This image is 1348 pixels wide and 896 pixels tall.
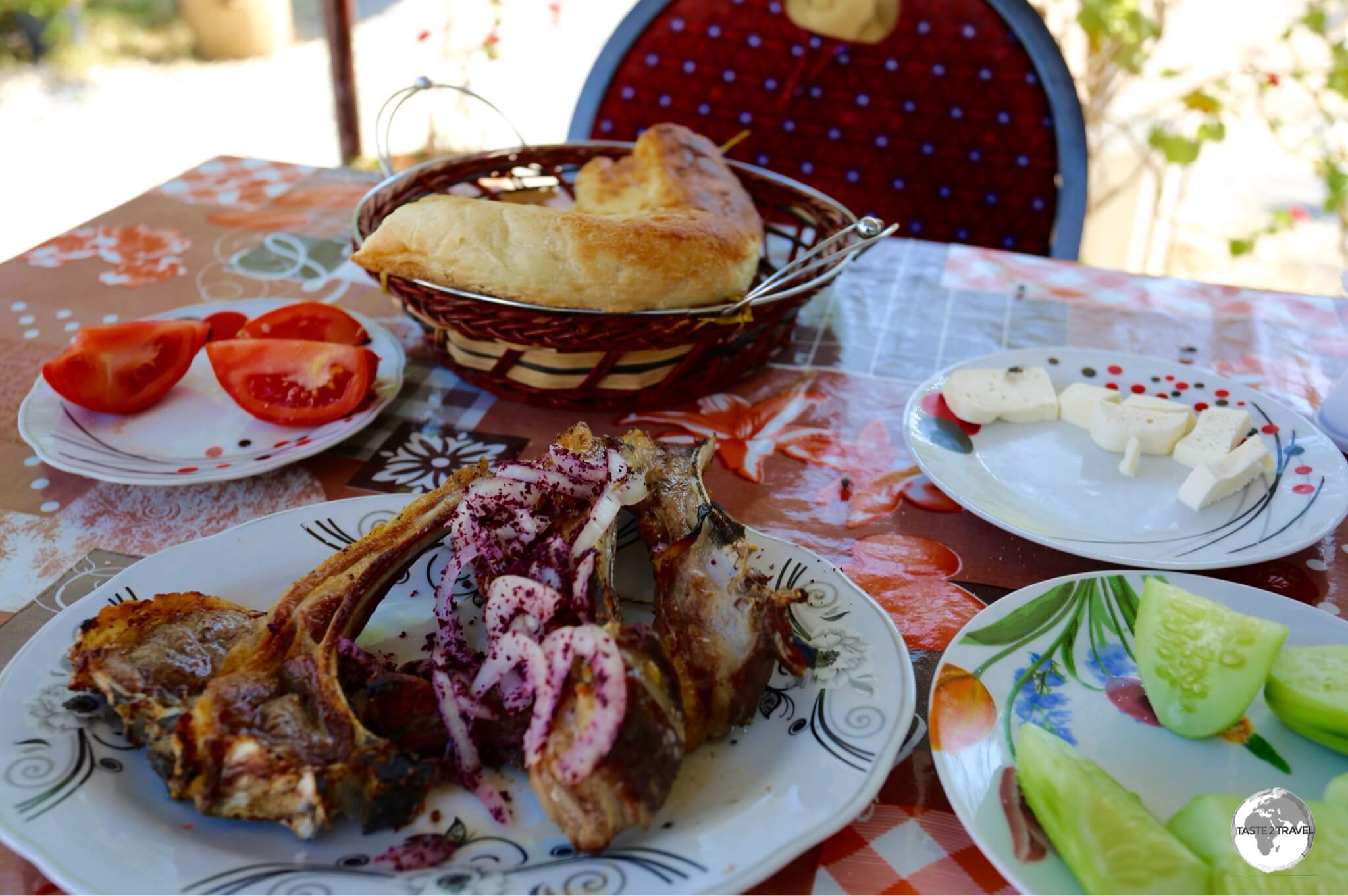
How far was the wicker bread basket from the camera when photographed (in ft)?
4.25

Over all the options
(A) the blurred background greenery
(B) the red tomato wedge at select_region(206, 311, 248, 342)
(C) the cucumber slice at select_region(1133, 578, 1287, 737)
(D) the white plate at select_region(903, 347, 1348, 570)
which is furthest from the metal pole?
(C) the cucumber slice at select_region(1133, 578, 1287, 737)

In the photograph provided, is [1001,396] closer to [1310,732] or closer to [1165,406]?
[1165,406]

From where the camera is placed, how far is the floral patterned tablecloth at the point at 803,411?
43.0 inches

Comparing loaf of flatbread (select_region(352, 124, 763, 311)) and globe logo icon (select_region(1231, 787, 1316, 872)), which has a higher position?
loaf of flatbread (select_region(352, 124, 763, 311))

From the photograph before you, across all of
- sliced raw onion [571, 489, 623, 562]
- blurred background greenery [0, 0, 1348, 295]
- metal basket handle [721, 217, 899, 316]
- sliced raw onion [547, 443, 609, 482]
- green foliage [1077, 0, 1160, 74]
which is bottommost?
blurred background greenery [0, 0, 1348, 295]

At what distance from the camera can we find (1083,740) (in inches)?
35.0

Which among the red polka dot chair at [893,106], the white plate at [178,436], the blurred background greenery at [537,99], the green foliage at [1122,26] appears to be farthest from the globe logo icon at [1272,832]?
the green foliage at [1122,26]

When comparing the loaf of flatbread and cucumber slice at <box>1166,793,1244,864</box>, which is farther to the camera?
the loaf of flatbread

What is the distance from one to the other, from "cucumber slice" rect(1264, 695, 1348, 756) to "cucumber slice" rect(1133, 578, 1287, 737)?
60 mm

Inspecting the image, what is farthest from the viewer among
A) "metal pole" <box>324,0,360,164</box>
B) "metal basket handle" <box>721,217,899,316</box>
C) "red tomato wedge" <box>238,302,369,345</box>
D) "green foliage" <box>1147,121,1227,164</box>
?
"metal pole" <box>324,0,360,164</box>

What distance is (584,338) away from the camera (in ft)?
4.25

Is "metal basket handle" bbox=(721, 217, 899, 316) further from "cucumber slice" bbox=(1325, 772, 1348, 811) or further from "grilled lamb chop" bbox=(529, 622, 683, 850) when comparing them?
"cucumber slice" bbox=(1325, 772, 1348, 811)

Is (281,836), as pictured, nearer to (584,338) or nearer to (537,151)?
(584,338)

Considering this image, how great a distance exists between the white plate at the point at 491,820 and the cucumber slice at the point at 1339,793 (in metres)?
0.33
